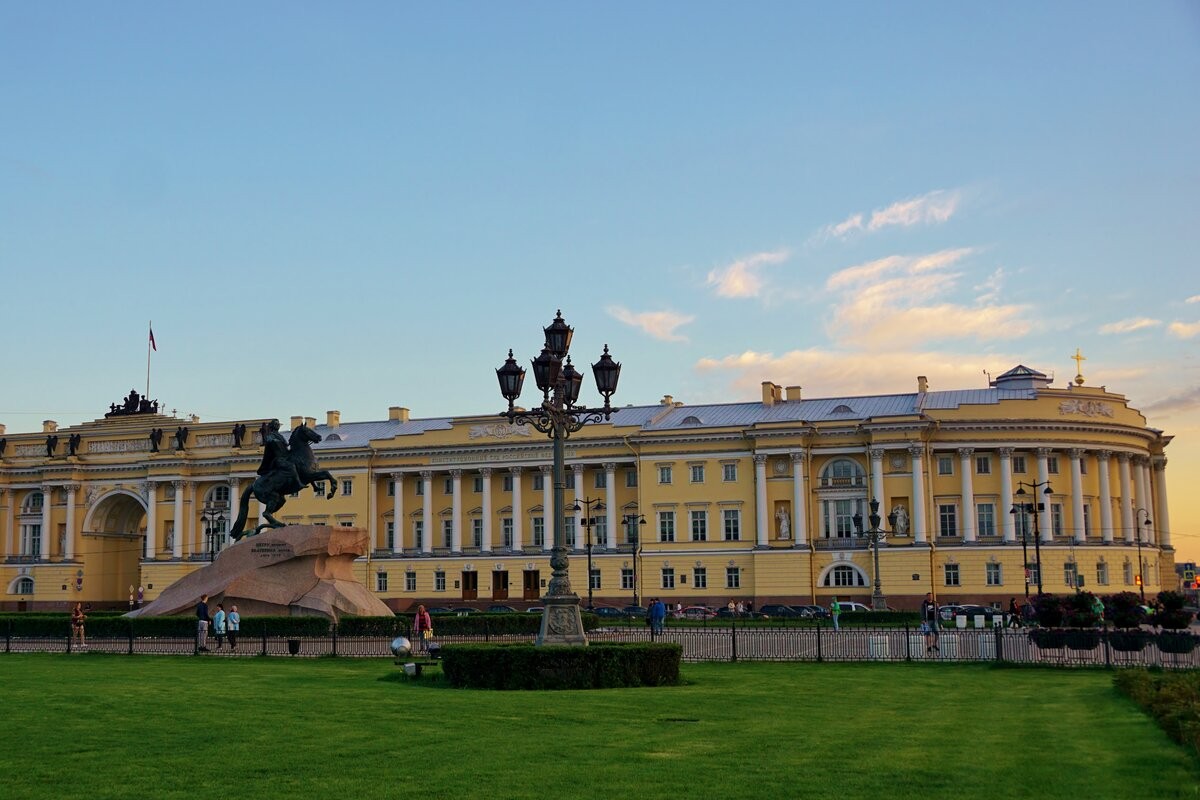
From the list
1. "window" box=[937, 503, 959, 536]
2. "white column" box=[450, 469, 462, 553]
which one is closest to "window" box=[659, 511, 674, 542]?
"white column" box=[450, 469, 462, 553]

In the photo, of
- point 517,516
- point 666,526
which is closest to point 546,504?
point 517,516

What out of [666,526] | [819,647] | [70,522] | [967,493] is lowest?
[819,647]

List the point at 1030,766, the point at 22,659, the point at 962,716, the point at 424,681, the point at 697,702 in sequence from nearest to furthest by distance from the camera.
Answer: the point at 1030,766, the point at 962,716, the point at 697,702, the point at 424,681, the point at 22,659

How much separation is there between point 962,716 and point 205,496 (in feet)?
298

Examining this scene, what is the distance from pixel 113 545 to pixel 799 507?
60.9 metres

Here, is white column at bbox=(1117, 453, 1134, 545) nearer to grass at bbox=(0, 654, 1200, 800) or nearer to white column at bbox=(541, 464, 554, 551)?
white column at bbox=(541, 464, 554, 551)

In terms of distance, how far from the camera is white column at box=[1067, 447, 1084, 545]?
81188 mm

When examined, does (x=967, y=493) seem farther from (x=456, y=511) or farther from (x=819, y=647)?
(x=819, y=647)

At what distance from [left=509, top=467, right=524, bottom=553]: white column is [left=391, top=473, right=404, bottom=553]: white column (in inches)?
380

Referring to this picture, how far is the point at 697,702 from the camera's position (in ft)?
72.3

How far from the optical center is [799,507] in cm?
8344

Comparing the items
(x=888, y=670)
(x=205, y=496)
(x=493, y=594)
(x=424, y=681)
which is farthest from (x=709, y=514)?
(x=424, y=681)

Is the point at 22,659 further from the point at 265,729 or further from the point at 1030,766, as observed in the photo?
the point at 1030,766

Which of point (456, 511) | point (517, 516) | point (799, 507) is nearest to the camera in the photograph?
point (799, 507)
